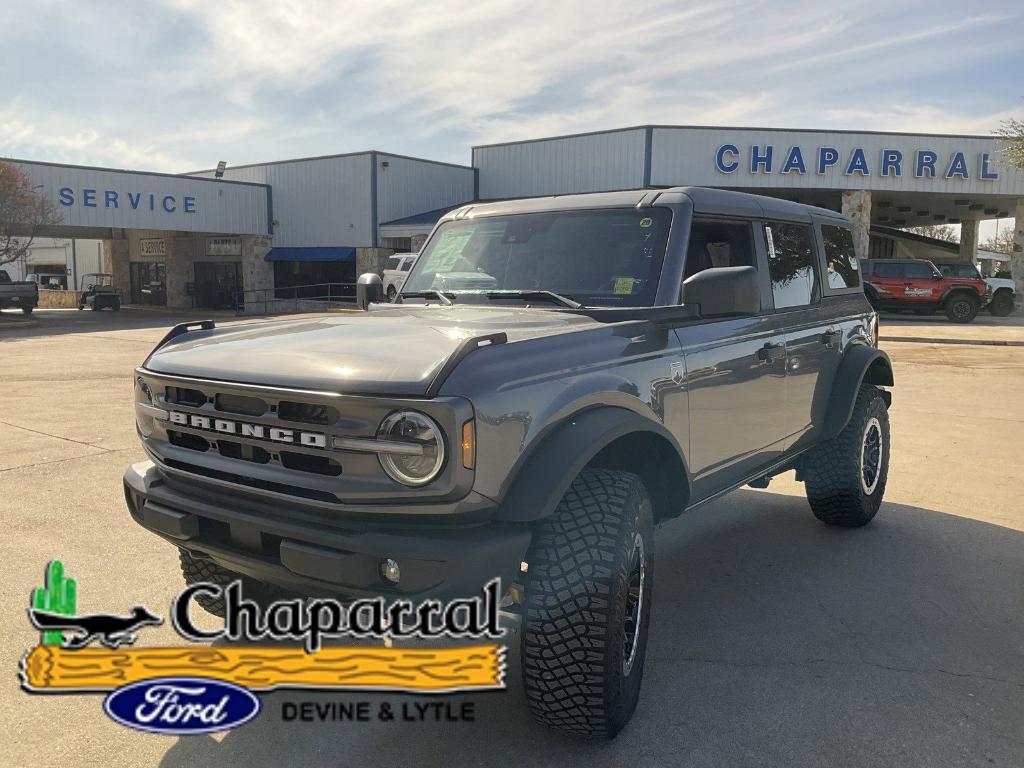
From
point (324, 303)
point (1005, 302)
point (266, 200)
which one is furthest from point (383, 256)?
point (1005, 302)

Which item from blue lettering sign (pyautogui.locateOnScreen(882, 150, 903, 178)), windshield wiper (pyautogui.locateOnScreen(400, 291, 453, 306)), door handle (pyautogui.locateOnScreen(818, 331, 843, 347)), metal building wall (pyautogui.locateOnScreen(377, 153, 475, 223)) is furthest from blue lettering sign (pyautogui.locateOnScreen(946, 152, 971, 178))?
windshield wiper (pyautogui.locateOnScreen(400, 291, 453, 306))

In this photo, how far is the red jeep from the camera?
23.7 m

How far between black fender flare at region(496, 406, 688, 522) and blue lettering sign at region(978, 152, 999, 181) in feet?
101

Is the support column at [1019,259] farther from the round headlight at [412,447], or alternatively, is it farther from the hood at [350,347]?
the round headlight at [412,447]

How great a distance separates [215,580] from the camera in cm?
355

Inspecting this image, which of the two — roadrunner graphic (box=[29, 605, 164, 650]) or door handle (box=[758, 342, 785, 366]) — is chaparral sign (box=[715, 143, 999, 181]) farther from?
roadrunner graphic (box=[29, 605, 164, 650])

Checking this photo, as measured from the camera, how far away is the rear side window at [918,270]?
23.7m

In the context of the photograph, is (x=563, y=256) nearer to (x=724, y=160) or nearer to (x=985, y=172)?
(x=724, y=160)

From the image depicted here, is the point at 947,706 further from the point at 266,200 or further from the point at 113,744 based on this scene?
the point at 266,200

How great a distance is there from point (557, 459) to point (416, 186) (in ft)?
107

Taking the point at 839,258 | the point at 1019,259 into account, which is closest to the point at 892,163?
the point at 1019,259

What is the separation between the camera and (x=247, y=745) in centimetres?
280

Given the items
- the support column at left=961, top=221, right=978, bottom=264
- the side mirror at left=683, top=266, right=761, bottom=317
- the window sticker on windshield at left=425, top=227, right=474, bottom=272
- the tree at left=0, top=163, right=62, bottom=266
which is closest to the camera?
the side mirror at left=683, top=266, right=761, bottom=317

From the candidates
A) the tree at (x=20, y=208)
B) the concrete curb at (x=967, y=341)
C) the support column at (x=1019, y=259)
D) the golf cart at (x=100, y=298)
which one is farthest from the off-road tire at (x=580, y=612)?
the golf cart at (x=100, y=298)
